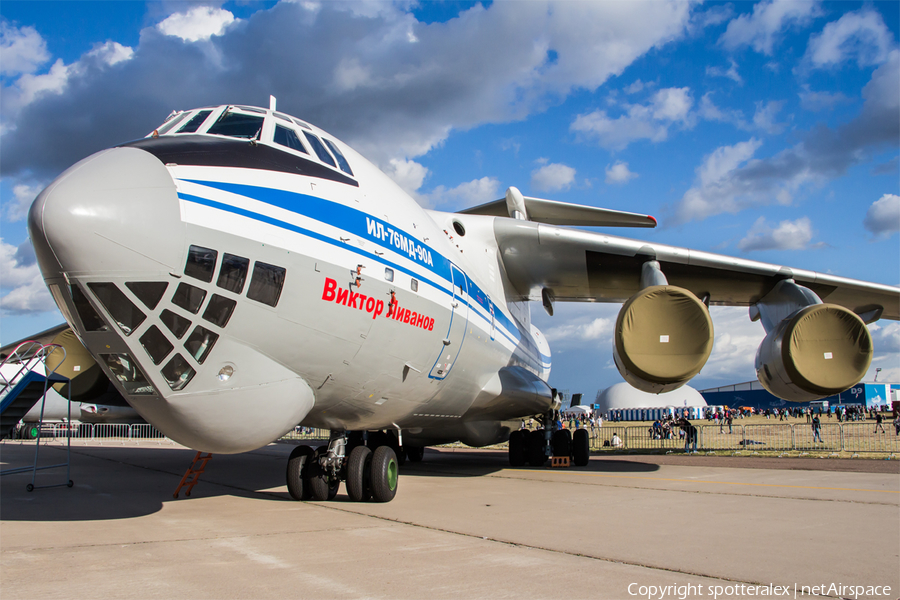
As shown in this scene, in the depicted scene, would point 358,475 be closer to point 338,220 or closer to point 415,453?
point 338,220

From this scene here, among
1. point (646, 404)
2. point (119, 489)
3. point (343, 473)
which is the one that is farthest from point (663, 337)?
point (646, 404)

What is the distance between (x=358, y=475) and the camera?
21.6 ft

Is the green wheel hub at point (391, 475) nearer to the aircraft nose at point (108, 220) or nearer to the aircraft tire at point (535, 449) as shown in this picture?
the aircraft nose at point (108, 220)

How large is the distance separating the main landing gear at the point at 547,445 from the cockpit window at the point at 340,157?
840cm

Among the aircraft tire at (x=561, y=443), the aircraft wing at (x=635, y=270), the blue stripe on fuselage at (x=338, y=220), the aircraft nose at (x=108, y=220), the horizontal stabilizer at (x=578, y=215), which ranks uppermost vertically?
the horizontal stabilizer at (x=578, y=215)

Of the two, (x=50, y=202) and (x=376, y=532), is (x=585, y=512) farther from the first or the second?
(x=50, y=202)

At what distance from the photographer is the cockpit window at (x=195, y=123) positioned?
17.5 ft

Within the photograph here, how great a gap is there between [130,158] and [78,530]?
3298 mm

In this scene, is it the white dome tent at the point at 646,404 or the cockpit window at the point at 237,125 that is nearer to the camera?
the cockpit window at the point at 237,125

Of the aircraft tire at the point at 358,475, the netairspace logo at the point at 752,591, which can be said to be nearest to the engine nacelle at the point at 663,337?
the aircraft tire at the point at 358,475

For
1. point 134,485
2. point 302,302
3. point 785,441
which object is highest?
point 302,302

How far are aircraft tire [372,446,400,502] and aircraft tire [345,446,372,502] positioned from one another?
9cm

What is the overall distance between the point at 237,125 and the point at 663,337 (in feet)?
17.7

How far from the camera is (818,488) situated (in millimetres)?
8359
